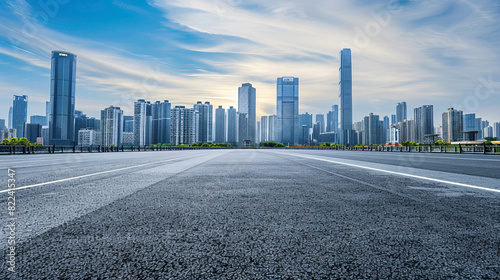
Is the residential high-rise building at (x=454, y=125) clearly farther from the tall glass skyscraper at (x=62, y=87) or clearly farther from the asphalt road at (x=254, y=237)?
the tall glass skyscraper at (x=62, y=87)

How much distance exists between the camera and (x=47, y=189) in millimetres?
5480

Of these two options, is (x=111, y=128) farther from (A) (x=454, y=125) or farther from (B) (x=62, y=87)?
(A) (x=454, y=125)

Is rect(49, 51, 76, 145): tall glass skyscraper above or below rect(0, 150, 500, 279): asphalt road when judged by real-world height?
above

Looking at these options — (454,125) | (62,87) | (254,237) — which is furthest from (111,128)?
(454,125)

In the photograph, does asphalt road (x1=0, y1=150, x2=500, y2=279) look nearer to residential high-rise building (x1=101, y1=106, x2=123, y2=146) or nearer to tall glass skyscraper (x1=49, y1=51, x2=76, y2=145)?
residential high-rise building (x1=101, y1=106, x2=123, y2=146)

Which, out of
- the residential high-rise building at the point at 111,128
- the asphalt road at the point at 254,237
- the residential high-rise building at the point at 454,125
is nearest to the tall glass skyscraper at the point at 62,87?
the residential high-rise building at the point at 111,128

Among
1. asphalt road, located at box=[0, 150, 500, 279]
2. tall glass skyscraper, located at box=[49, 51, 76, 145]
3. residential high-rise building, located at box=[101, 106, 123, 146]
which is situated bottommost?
asphalt road, located at box=[0, 150, 500, 279]

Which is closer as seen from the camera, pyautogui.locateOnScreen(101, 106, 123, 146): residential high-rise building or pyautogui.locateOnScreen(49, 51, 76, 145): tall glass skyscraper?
pyautogui.locateOnScreen(49, 51, 76, 145): tall glass skyscraper

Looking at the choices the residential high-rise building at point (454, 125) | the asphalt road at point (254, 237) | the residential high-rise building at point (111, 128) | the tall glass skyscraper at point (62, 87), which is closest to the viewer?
the asphalt road at point (254, 237)

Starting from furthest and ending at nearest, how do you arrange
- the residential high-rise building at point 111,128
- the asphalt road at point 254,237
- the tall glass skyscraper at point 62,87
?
the residential high-rise building at point 111,128, the tall glass skyscraper at point 62,87, the asphalt road at point 254,237

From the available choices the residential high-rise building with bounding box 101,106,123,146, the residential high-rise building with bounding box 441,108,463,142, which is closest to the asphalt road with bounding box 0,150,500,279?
the residential high-rise building with bounding box 101,106,123,146

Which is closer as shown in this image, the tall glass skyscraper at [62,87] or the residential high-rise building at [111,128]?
the tall glass skyscraper at [62,87]

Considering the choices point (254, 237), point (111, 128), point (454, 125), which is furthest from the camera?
point (454, 125)

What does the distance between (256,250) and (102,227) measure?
165 centimetres
